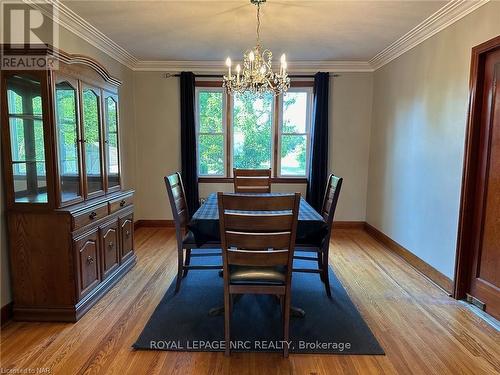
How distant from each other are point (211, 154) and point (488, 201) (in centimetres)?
365

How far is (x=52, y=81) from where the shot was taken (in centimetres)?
228

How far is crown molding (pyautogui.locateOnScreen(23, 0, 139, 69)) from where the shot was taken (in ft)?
9.36

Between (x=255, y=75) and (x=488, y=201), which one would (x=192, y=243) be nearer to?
(x=255, y=75)

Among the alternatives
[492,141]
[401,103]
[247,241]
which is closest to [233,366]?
[247,241]

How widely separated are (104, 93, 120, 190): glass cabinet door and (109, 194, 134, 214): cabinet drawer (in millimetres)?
150

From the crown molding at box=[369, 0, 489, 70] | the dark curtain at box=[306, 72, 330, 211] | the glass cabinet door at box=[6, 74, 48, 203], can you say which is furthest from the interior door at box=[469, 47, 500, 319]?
the glass cabinet door at box=[6, 74, 48, 203]

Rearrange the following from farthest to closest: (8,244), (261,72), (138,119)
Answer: (138,119) → (261,72) → (8,244)

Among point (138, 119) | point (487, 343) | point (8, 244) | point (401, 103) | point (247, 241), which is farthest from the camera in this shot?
point (138, 119)

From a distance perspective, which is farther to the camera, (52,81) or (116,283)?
(116,283)

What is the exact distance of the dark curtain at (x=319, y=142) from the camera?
15.9 ft

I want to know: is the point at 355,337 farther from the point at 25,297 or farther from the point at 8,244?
the point at 8,244

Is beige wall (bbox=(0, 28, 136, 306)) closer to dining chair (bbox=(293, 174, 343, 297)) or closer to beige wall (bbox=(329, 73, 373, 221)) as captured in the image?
dining chair (bbox=(293, 174, 343, 297))

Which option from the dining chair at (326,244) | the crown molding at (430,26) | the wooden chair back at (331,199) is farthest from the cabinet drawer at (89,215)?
the crown molding at (430,26)

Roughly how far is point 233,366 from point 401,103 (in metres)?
3.53
